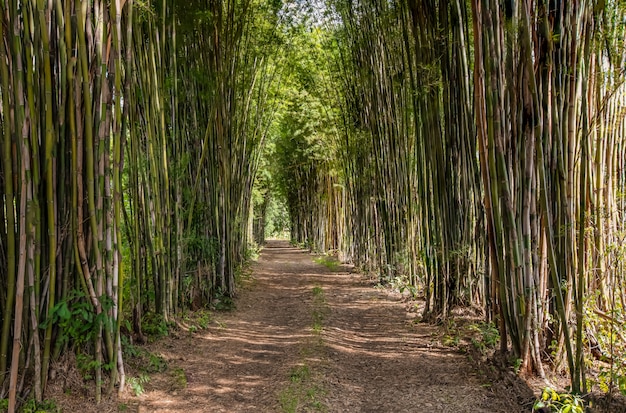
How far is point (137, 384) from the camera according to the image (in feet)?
8.98

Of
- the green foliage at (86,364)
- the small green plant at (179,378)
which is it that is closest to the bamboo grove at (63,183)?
the green foliage at (86,364)

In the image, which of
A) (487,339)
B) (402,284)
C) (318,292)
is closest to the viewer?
(487,339)

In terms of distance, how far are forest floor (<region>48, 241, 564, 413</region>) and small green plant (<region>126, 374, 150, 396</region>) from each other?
0.02 m

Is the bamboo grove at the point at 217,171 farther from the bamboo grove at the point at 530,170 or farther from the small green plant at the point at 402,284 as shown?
the small green plant at the point at 402,284

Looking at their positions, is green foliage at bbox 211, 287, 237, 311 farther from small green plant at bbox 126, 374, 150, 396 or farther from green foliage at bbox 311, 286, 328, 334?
small green plant at bbox 126, 374, 150, 396

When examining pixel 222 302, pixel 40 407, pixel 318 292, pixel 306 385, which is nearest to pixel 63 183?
pixel 40 407

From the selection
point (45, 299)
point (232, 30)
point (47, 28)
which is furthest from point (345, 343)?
point (232, 30)

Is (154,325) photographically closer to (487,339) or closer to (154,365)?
(154,365)

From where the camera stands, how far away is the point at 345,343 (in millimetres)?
4082

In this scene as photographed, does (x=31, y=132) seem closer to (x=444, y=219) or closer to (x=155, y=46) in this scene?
(x=155, y=46)

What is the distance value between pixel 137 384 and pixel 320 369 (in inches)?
43.4

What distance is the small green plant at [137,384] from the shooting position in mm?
2705

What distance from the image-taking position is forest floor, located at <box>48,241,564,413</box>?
2.69 meters

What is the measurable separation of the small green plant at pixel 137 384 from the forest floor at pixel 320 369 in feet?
0.05
